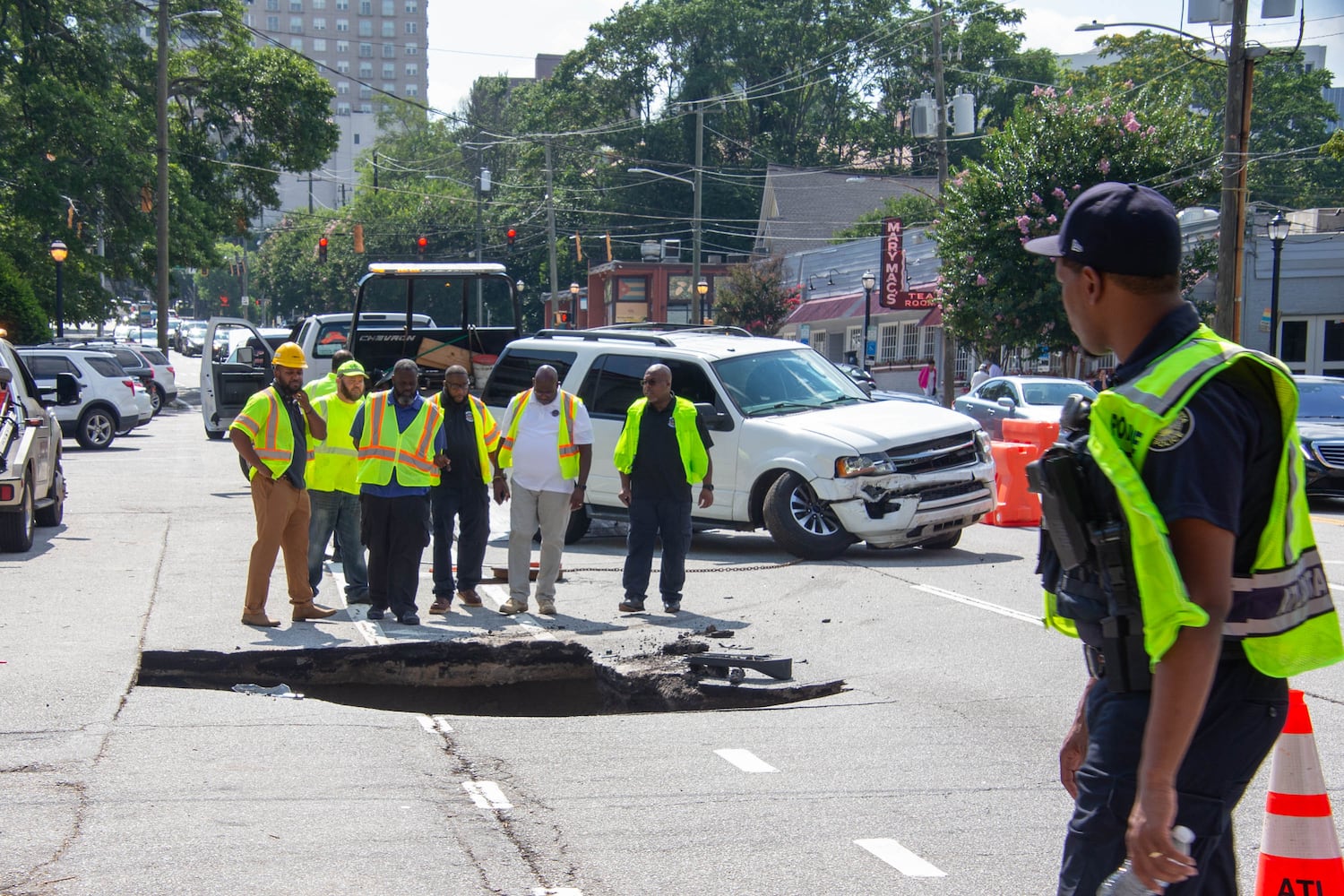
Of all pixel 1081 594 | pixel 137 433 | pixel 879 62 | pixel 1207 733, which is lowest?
pixel 137 433

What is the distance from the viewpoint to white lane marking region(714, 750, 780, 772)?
19.8 feet

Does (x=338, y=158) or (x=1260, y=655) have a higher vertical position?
Answer: (x=338, y=158)

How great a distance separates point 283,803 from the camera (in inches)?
213

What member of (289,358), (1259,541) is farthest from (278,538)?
(1259,541)

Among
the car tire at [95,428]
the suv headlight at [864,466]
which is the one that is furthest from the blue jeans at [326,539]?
the car tire at [95,428]

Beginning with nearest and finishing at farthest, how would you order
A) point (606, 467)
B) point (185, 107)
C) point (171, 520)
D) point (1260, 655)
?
point (1260, 655) < point (606, 467) < point (171, 520) < point (185, 107)

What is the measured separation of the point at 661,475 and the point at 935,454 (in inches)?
124

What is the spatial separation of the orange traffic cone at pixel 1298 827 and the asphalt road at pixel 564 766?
56.8 inches

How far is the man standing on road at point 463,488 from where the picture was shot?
10.1 m

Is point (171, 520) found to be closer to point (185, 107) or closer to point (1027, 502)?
point (1027, 502)

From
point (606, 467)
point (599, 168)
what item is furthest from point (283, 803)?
point (599, 168)

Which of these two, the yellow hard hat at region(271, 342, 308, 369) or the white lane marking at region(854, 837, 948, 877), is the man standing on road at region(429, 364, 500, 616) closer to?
the yellow hard hat at region(271, 342, 308, 369)

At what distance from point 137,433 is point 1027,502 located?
2132cm

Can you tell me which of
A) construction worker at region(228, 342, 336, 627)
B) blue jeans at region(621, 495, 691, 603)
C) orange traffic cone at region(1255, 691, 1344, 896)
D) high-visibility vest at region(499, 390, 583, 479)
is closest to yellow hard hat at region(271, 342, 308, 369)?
construction worker at region(228, 342, 336, 627)
